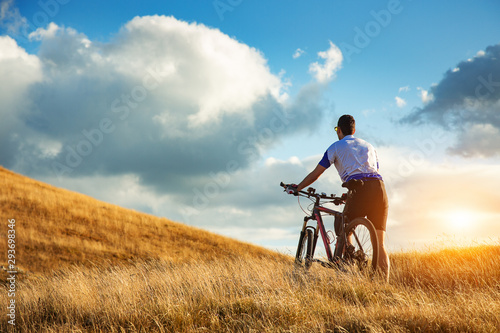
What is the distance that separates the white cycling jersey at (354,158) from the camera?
6359 mm

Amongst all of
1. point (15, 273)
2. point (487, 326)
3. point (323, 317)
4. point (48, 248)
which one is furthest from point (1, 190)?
point (487, 326)

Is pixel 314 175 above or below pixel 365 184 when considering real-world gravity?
above

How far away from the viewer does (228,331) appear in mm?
4656

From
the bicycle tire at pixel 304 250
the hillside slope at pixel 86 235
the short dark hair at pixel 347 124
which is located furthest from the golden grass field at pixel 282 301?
the hillside slope at pixel 86 235

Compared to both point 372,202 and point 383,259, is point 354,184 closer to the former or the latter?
point 372,202

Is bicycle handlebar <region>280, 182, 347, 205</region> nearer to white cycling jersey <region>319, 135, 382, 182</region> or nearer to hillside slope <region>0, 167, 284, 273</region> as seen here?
white cycling jersey <region>319, 135, 382, 182</region>

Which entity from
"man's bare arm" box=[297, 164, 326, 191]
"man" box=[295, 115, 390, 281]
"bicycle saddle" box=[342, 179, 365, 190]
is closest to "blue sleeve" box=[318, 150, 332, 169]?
"man's bare arm" box=[297, 164, 326, 191]

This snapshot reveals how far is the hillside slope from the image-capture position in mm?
19266

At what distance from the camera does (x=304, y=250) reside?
25.2 feet

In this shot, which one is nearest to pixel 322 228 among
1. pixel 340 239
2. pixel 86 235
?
pixel 340 239

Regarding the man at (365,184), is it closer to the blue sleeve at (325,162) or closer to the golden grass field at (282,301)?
the blue sleeve at (325,162)

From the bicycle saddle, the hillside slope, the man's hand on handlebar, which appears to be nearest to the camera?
the bicycle saddle

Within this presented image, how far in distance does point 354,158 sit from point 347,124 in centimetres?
76

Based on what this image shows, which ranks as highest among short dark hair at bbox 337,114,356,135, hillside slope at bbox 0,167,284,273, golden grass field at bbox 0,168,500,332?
hillside slope at bbox 0,167,284,273
